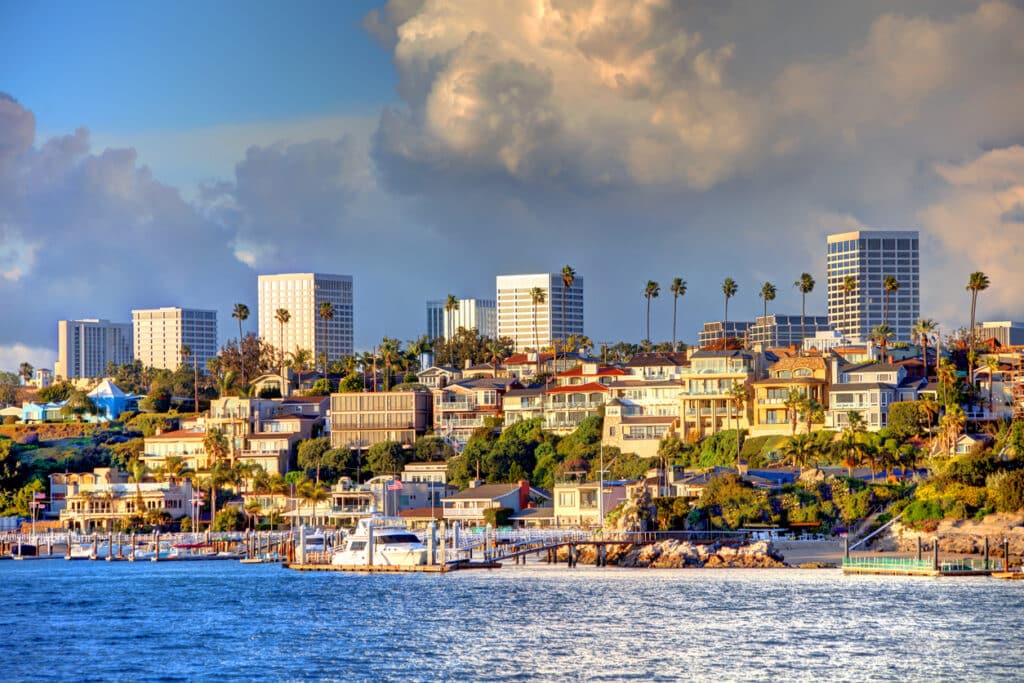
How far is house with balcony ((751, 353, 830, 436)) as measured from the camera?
132m

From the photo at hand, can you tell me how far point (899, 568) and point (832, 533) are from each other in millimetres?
15334

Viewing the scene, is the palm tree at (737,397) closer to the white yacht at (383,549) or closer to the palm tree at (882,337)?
the palm tree at (882,337)

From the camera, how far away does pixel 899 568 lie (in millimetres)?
92875

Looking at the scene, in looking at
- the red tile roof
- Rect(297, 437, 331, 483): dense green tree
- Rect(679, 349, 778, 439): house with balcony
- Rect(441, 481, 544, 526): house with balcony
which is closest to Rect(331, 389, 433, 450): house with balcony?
Rect(297, 437, 331, 483): dense green tree

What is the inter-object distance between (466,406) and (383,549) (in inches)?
2001

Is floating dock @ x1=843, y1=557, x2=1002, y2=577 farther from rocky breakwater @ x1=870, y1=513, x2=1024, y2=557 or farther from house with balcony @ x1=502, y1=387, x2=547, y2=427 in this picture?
house with balcony @ x1=502, y1=387, x2=547, y2=427

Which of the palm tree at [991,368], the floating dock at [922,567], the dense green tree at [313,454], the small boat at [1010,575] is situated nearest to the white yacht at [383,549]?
the floating dock at [922,567]

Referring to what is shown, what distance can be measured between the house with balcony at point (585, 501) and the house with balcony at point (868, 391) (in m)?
20.4

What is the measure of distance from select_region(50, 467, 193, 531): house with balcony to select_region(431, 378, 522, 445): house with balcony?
2442 cm

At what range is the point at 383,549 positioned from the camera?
344ft

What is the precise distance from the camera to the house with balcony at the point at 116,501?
142125mm

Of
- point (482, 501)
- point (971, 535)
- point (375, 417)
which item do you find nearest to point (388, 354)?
point (375, 417)

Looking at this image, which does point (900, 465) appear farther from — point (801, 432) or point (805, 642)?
point (805, 642)

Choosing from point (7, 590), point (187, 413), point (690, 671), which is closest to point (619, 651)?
point (690, 671)
